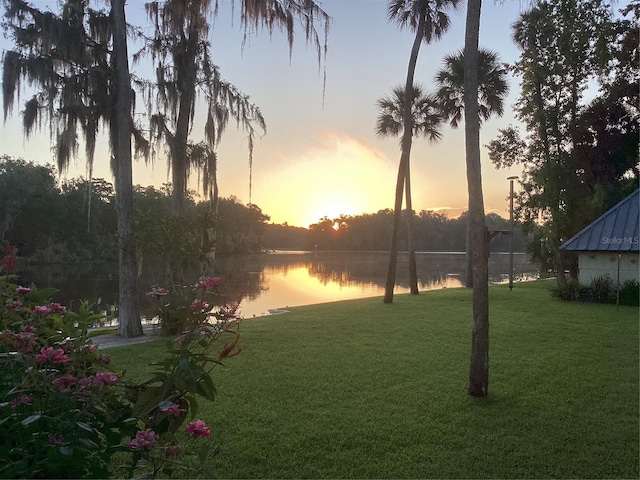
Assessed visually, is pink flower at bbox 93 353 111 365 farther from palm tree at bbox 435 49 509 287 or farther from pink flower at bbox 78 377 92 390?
palm tree at bbox 435 49 509 287

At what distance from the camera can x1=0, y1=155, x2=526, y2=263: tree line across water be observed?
757cm

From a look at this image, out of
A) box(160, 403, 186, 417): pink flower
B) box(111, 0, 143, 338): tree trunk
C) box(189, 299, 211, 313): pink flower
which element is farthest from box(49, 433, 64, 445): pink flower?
box(111, 0, 143, 338): tree trunk

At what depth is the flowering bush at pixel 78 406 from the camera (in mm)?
1356

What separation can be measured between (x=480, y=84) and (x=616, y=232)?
6522mm

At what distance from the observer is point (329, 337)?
752 centimetres

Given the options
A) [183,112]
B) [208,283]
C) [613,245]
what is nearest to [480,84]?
[613,245]

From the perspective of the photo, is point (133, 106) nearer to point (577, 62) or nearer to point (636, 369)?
point (636, 369)

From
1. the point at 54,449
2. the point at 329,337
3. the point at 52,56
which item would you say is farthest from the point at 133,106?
the point at 54,449

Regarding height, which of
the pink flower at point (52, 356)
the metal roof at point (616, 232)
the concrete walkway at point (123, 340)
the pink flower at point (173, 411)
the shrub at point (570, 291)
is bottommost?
the concrete walkway at point (123, 340)

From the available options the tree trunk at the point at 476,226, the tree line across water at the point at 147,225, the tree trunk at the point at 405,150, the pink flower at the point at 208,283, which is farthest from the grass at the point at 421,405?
the tree trunk at the point at 405,150

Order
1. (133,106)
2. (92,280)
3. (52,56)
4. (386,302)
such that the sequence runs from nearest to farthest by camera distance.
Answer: (52,56), (133,106), (386,302), (92,280)

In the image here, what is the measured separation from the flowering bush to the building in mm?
13303

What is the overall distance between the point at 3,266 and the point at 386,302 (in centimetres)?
1095

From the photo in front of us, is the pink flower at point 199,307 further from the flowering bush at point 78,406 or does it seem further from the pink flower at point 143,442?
the pink flower at point 143,442
